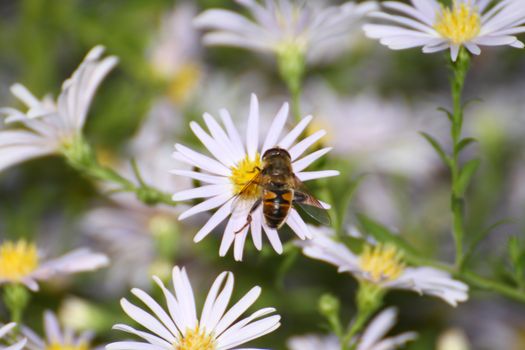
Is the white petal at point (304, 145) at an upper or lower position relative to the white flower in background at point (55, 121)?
lower

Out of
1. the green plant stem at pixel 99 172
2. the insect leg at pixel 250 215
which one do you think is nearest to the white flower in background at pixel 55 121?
the green plant stem at pixel 99 172

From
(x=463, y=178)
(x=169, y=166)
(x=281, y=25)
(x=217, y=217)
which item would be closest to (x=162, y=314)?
(x=217, y=217)

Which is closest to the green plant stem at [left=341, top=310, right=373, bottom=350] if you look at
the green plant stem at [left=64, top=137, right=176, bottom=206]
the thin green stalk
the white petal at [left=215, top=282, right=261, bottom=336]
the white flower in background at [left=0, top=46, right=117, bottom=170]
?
the white petal at [left=215, top=282, right=261, bottom=336]

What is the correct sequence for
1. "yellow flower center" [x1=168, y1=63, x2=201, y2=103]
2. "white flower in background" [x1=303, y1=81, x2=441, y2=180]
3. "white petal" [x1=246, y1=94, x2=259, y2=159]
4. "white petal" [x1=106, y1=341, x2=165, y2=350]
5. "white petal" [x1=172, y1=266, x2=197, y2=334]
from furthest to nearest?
"yellow flower center" [x1=168, y1=63, x2=201, y2=103]
"white flower in background" [x1=303, y1=81, x2=441, y2=180]
"white petal" [x1=246, y1=94, x2=259, y2=159]
"white petal" [x1=172, y1=266, x2=197, y2=334]
"white petal" [x1=106, y1=341, x2=165, y2=350]

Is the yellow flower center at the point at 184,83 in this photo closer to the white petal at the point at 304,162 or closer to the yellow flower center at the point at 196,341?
the white petal at the point at 304,162

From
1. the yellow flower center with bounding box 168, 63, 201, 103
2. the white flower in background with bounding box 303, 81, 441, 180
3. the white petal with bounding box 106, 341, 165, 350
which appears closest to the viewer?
the white petal with bounding box 106, 341, 165, 350

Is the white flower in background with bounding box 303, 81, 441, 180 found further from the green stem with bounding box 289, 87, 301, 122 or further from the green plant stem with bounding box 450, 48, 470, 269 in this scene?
the green plant stem with bounding box 450, 48, 470, 269

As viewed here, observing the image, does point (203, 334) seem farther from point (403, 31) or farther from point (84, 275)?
point (84, 275)

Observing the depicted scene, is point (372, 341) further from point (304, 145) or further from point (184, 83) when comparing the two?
point (184, 83)
